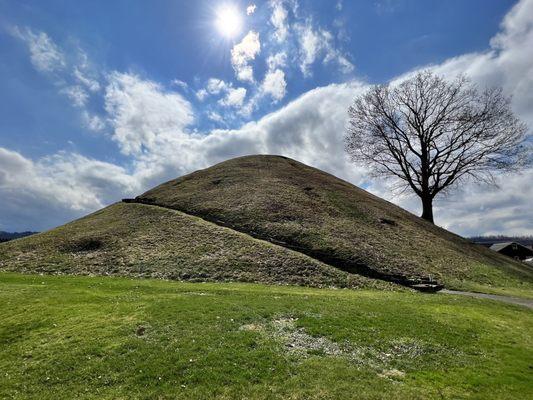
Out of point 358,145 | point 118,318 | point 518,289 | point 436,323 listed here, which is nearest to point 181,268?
point 118,318

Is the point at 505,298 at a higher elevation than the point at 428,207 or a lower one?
lower

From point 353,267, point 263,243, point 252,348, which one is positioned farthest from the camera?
point 263,243

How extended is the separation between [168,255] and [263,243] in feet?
31.7

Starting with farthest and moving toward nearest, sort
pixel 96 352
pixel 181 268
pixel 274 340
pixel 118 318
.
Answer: pixel 181 268
pixel 118 318
pixel 274 340
pixel 96 352

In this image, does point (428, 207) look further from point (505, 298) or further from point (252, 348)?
point (252, 348)

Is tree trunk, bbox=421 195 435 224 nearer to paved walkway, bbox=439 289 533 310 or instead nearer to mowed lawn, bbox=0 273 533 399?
paved walkway, bbox=439 289 533 310

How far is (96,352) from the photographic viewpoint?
14859mm

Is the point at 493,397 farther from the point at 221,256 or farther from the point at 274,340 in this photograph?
the point at 221,256

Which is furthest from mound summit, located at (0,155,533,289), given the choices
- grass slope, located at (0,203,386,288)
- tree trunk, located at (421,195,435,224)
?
tree trunk, located at (421,195,435,224)

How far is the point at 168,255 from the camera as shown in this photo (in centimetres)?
3834

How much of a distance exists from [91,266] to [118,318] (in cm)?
2005

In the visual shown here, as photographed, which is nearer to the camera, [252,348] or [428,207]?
[252,348]

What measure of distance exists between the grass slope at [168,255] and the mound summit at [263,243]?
0.33ft

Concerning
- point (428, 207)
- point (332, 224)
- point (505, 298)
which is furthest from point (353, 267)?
point (428, 207)
